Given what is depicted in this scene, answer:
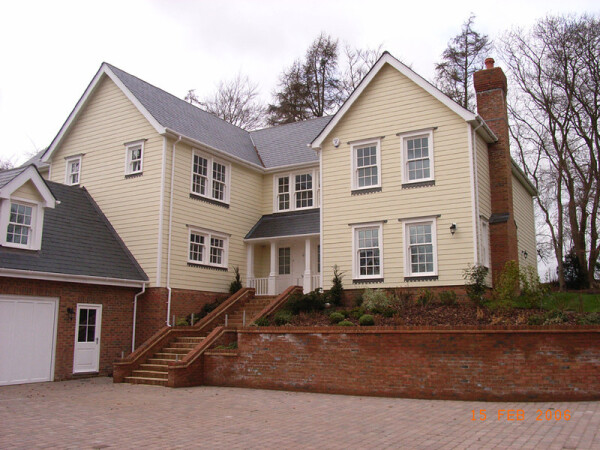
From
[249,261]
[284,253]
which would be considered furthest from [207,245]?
[284,253]

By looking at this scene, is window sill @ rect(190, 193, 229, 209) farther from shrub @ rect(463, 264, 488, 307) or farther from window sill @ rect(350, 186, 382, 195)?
shrub @ rect(463, 264, 488, 307)

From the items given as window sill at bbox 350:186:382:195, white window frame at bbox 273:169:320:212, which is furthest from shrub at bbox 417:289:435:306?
white window frame at bbox 273:169:320:212

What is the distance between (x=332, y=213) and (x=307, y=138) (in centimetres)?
638

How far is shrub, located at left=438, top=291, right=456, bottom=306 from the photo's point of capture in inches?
662

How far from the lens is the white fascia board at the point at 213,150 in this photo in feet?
66.1

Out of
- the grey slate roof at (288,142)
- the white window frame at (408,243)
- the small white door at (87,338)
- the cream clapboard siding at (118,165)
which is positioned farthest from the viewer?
the grey slate roof at (288,142)

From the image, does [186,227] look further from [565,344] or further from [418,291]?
[565,344]

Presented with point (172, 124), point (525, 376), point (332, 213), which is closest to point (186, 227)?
point (172, 124)

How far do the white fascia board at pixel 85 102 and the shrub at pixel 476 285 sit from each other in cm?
1190

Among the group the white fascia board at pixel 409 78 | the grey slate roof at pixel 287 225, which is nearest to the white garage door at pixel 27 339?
the grey slate roof at pixel 287 225

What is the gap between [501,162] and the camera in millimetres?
20078

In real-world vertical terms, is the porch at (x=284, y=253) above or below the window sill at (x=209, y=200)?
below

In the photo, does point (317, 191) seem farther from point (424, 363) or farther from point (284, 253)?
point (424, 363)

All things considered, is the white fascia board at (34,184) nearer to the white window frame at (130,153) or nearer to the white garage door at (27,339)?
the white garage door at (27,339)
